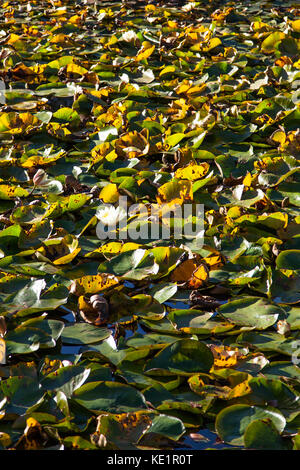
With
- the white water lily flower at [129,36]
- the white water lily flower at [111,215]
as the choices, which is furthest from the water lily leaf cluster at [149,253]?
the white water lily flower at [129,36]

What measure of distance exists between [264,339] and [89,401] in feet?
1.62

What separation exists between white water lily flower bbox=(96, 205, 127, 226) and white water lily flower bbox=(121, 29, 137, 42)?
7.13 feet

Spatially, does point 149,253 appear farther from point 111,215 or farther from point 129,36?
point 129,36

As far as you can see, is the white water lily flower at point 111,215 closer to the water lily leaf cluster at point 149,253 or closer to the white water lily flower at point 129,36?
the water lily leaf cluster at point 149,253

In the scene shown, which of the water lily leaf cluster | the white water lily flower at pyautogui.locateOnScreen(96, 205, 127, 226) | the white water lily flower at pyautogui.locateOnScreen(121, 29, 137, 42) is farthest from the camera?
the white water lily flower at pyautogui.locateOnScreen(121, 29, 137, 42)

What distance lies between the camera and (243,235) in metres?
1.99

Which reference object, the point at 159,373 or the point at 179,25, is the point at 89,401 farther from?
the point at 179,25

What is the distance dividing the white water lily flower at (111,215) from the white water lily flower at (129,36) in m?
2.17

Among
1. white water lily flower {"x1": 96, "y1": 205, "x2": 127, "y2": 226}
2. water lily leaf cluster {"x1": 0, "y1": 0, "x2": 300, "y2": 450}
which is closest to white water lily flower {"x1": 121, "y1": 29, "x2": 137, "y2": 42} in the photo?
water lily leaf cluster {"x1": 0, "y1": 0, "x2": 300, "y2": 450}

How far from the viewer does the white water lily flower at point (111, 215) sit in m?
2.06

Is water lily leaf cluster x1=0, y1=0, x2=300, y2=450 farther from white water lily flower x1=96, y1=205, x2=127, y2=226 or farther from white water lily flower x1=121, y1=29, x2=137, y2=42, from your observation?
white water lily flower x1=121, y1=29, x2=137, y2=42

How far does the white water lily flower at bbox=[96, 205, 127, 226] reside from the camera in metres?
2.06

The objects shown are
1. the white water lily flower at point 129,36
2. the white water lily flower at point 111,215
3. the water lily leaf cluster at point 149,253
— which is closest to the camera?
the water lily leaf cluster at point 149,253

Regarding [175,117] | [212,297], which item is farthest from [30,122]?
[212,297]
